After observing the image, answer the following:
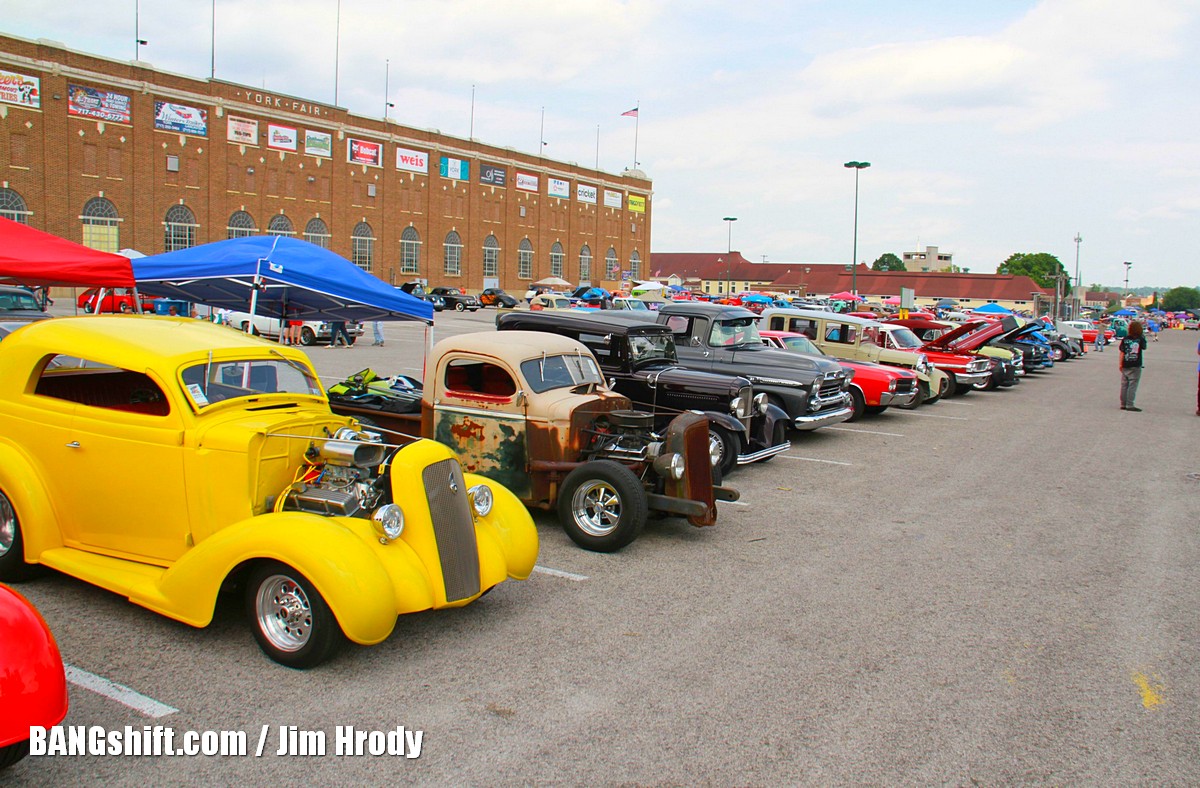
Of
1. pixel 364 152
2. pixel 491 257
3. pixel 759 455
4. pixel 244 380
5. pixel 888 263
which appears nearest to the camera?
pixel 244 380

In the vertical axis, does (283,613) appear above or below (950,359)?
below

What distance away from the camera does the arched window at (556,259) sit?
3086 inches

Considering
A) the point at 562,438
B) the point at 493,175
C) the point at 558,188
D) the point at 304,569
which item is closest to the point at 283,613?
the point at 304,569

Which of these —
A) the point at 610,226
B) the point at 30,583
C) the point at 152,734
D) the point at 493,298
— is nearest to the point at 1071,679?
the point at 152,734

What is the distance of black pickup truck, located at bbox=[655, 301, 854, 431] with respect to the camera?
40.5 ft

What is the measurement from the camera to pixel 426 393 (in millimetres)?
8078

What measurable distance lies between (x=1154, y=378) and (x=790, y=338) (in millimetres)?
18423

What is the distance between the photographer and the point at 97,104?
46094 millimetres

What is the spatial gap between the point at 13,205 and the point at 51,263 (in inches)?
1708

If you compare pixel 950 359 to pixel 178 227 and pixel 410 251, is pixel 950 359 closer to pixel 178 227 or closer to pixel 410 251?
pixel 178 227

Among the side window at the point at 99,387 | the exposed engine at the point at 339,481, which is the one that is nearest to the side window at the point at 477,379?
the exposed engine at the point at 339,481

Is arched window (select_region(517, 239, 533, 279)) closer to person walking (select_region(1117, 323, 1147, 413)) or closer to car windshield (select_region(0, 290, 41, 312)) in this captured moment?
car windshield (select_region(0, 290, 41, 312))

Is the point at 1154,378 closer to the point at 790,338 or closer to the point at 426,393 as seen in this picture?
the point at 790,338

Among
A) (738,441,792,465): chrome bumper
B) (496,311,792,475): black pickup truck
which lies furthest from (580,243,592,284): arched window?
(738,441,792,465): chrome bumper
